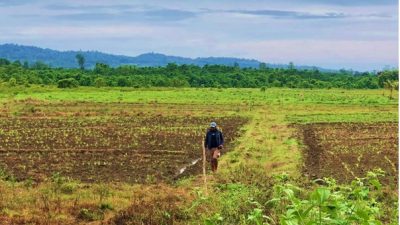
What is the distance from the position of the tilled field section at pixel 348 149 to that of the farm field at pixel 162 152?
4cm

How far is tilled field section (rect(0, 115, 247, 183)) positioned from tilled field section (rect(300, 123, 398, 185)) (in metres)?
3.44

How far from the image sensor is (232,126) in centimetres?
2720

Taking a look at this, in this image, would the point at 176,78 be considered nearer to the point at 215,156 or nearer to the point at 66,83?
the point at 66,83

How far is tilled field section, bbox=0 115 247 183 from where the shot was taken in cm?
1571

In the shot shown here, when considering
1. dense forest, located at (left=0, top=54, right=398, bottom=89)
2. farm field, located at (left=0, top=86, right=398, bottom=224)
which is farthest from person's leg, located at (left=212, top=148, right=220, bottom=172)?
dense forest, located at (left=0, top=54, right=398, bottom=89)

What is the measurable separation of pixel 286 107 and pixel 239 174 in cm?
2592

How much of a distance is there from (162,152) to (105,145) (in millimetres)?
2759

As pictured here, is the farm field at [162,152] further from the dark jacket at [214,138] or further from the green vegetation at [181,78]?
the green vegetation at [181,78]

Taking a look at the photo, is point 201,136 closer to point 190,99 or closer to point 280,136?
point 280,136

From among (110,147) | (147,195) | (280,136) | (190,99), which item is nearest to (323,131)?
(280,136)

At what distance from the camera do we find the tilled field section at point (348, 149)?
1532 cm

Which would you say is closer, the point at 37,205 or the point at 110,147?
the point at 37,205

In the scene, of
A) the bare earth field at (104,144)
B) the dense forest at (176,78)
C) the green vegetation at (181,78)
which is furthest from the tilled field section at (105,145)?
the green vegetation at (181,78)

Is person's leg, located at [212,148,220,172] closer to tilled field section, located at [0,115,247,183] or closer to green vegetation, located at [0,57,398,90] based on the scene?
tilled field section, located at [0,115,247,183]
